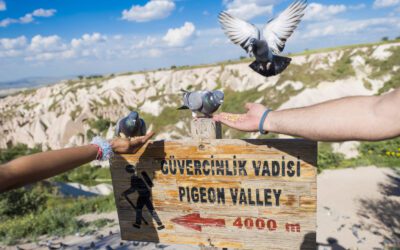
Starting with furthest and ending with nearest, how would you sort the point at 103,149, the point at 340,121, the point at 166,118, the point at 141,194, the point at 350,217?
the point at 166,118
the point at 350,217
the point at 141,194
the point at 103,149
the point at 340,121

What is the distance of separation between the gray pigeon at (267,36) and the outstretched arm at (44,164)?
2.38 metres

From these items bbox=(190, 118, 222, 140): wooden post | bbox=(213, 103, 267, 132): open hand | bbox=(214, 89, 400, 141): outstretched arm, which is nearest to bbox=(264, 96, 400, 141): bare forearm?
bbox=(214, 89, 400, 141): outstretched arm

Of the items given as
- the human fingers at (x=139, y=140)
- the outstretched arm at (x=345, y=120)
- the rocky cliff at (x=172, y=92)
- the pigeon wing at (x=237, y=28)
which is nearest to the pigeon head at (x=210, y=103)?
the human fingers at (x=139, y=140)

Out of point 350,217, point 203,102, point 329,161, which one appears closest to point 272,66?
point 203,102

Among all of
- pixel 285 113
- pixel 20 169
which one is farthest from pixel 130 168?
pixel 285 113

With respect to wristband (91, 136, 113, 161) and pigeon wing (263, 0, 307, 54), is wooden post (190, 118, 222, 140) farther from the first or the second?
pigeon wing (263, 0, 307, 54)

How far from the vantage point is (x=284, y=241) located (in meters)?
2.55

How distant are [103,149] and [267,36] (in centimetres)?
287

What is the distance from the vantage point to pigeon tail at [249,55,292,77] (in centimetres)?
440

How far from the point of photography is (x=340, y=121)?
1880mm

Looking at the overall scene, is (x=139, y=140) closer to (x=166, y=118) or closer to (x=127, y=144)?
(x=127, y=144)

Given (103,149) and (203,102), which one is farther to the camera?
(203,102)

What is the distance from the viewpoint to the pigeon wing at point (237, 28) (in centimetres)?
459

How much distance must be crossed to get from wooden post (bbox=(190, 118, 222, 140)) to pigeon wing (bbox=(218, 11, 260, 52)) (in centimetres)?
222
